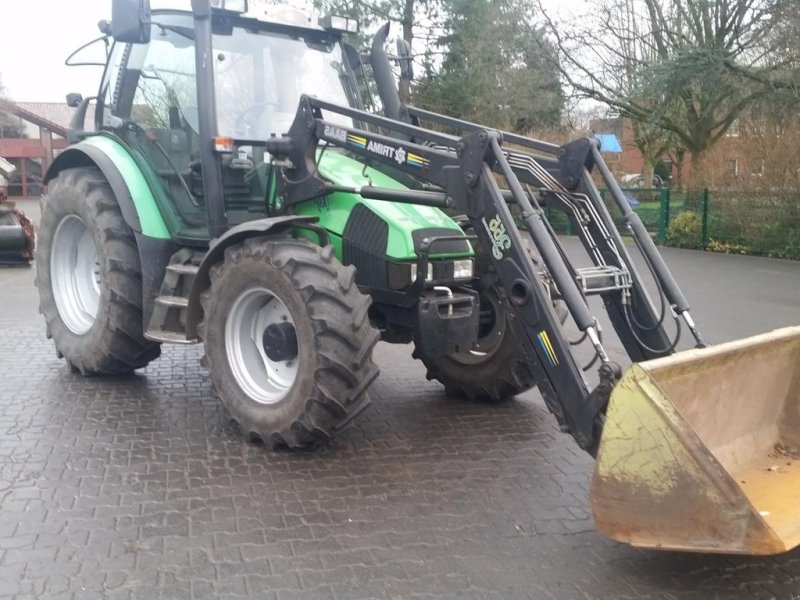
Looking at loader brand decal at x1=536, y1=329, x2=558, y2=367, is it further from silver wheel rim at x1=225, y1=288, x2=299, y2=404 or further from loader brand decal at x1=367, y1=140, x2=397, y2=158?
silver wheel rim at x1=225, y1=288, x2=299, y2=404

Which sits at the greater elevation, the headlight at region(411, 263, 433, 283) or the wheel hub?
the headlight at region(411, 263, 433, 283)

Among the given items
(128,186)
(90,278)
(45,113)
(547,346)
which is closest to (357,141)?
(547,346)

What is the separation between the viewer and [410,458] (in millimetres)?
5059

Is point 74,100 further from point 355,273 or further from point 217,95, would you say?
point 355,273

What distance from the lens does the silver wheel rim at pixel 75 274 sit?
704 centimetres

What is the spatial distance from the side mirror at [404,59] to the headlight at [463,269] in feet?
6.31

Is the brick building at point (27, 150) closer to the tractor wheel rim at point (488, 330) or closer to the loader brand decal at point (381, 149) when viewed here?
the tractor wheel rim at point (488, 330)

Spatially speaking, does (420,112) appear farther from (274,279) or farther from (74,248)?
(74,248)

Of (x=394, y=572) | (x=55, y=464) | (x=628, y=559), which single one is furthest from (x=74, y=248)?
(x=628, y=559)

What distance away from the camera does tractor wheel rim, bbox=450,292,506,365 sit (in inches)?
232

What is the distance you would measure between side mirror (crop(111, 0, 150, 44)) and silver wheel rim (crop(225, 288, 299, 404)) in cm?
188

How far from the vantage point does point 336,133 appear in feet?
17.2

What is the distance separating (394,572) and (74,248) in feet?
15.9

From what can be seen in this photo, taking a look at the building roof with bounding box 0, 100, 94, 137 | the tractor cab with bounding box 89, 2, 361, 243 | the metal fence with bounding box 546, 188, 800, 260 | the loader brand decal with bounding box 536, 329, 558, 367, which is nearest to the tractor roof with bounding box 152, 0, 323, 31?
the tractor cab with bounding box 89, 2, 361, 243
